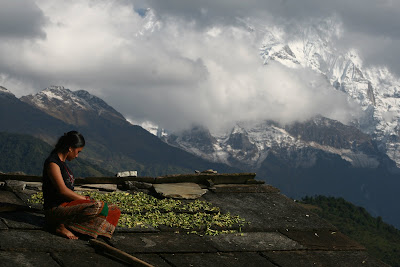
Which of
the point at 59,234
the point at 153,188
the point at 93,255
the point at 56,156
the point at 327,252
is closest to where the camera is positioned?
the point at 93,255

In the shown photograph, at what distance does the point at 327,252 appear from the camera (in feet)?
58.3

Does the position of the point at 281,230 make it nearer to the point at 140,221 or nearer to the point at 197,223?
the point at 197,223

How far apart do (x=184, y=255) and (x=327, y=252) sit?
4647mm

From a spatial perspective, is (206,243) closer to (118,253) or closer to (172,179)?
(118,253)

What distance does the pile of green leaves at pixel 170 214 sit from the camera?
1820cm

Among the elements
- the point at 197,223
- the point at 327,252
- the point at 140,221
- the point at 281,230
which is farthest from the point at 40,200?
the point at 327,252

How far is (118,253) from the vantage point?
14.4m

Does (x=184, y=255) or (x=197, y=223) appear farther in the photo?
(x=197, y=223)

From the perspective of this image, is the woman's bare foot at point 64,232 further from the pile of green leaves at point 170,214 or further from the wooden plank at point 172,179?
the wooden plank at point 172,179

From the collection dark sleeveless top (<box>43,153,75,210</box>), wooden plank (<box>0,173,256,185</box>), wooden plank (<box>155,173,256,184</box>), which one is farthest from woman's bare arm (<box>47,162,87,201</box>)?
wooden plank (<box>155,173,256,184</box>)

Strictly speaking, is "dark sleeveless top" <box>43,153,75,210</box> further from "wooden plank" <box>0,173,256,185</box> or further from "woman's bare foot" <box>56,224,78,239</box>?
"wooden plank" <box>0,173,256,185</box>

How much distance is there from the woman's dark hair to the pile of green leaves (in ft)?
8.97

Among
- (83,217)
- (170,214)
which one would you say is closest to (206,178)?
(170,214)

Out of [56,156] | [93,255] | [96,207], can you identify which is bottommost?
[93,255]
